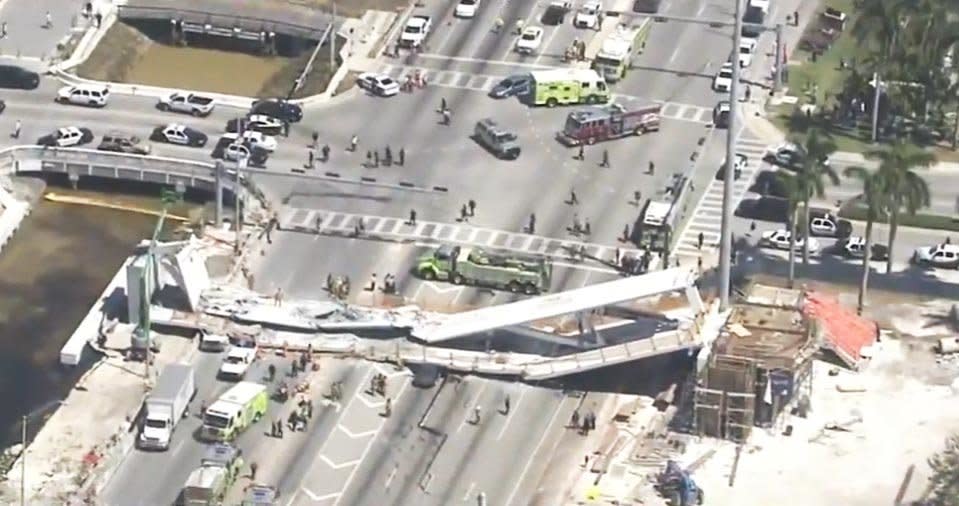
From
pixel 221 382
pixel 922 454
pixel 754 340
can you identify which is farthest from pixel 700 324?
pixel 221 382

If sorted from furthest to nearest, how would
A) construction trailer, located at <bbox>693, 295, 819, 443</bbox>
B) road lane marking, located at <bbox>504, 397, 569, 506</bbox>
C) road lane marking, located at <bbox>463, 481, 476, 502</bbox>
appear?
construction trailer, located at <bbox>693, 295, 819, 443</bbox> → road lane marking, located at <bbox>504, 397, 569, 506</bbox> → road lane marking, located at <bbox>463, 481, 476, 502</bbox>

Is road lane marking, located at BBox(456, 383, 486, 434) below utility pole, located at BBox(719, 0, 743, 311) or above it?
below

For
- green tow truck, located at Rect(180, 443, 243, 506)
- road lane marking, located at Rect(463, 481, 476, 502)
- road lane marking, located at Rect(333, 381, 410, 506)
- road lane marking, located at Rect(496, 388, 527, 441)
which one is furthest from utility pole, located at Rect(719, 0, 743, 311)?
green tow truck, located at Rect(180, 443, 243, 506)

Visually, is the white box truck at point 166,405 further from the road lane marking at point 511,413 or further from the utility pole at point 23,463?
the road lane marking at point 511,413

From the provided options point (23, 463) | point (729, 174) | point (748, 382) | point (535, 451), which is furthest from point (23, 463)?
point (729, 174)

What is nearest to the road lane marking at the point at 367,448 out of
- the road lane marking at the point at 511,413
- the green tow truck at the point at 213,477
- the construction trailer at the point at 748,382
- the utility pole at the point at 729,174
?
the green tow truck at the point at 213,477

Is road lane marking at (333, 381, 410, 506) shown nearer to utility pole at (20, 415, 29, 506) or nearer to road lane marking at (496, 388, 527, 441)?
road lane marking at (496, 388, 527, 441)

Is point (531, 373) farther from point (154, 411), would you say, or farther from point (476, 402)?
point (154, 411)
